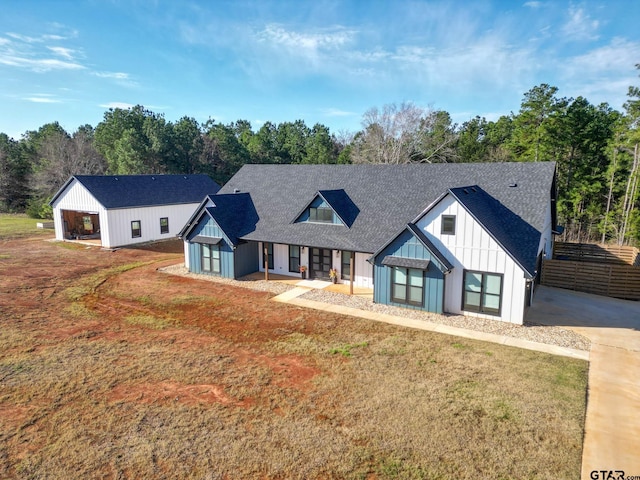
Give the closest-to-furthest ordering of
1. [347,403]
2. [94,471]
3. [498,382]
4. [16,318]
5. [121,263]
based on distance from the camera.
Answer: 1. [94,471]
2. [347,403]
3. [498,382]
4. [16,318]
5. [121,263]

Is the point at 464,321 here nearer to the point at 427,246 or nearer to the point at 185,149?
the point at 427,246

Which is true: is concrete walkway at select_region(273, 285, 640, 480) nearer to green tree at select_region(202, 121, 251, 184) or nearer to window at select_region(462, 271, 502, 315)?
window at select_region(462, 271, 502, 315)

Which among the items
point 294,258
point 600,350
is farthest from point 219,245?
point 600,350

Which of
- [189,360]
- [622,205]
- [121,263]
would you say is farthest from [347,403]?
[622,205]

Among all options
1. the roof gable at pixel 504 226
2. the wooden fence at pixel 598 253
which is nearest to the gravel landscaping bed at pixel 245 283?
the roof gable at pixel 504 226

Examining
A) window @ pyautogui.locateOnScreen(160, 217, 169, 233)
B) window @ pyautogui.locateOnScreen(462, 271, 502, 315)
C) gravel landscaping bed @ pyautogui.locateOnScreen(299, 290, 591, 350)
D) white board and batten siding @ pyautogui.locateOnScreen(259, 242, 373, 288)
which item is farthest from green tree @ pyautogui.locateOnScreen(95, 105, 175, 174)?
window @ pyautogui.locateOnScreen(462, 271, 502, 315)

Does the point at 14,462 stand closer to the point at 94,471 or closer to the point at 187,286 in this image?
the point at 94,471

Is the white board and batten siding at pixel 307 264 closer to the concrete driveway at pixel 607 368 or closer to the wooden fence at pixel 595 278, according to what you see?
the concrete driveway at pixel 607 368
